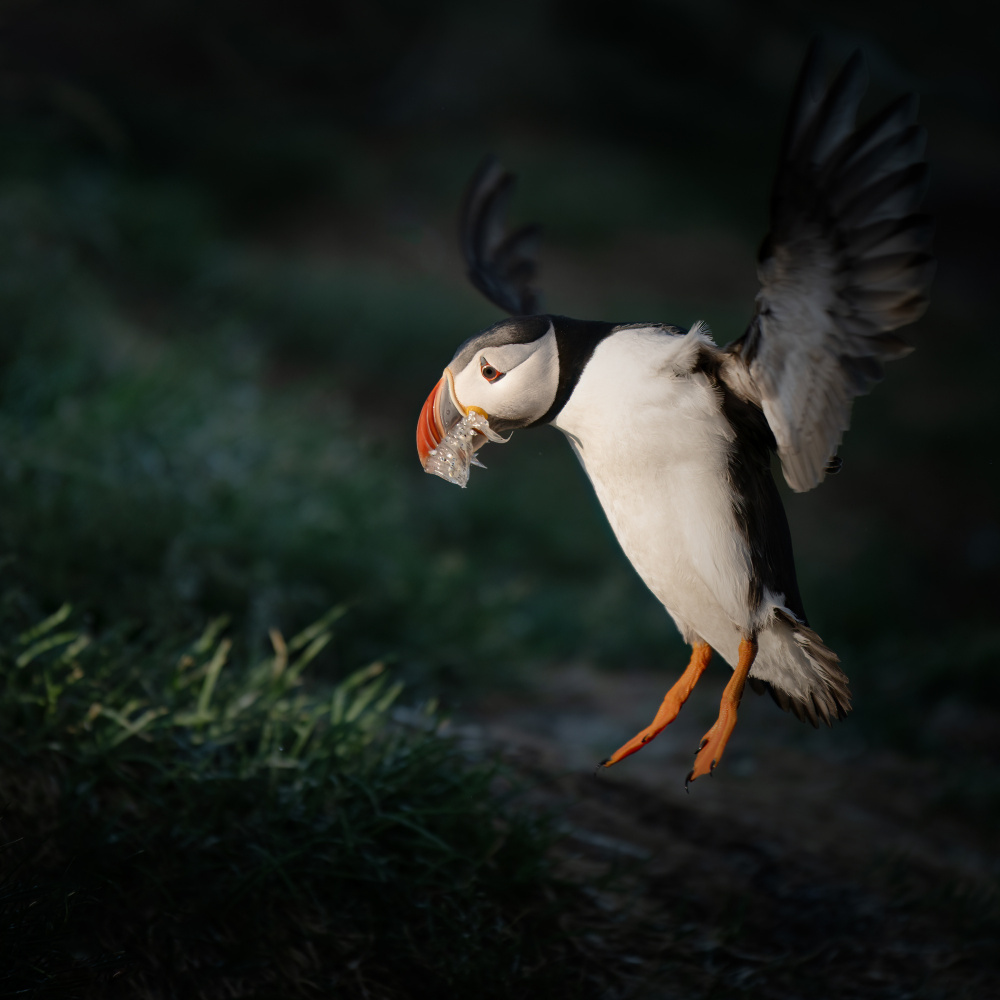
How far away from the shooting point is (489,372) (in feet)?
4.34

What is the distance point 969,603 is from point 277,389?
4707 millimetres

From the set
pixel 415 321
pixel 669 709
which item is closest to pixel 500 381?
pixel 669 709

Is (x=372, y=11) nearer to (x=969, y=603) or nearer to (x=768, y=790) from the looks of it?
(x=969, y=603)

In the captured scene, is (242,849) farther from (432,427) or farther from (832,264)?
(832,264)

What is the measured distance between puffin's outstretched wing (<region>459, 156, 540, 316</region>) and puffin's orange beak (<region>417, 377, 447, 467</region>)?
677 mm

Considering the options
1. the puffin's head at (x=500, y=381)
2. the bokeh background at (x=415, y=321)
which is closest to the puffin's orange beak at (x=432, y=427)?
the puffin's head at (x=500, y=381)

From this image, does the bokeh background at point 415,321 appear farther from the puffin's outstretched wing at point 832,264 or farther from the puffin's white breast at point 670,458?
the puffin's outstretched wing at point 832,264

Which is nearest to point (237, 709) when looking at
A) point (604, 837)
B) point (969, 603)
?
point (604, 837)

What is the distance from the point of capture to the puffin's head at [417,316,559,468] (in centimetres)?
131

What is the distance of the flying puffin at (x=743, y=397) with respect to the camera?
1118 millimetres

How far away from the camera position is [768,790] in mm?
2832

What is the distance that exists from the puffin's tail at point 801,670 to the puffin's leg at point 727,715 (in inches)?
2.9

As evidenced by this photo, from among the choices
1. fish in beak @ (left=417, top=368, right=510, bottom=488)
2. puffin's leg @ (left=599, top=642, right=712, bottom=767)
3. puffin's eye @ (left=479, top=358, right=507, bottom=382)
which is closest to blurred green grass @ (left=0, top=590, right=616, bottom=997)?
puffin's leg @ (left=599, top=642, right=712, bottom=767)

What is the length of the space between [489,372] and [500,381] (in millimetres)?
25
